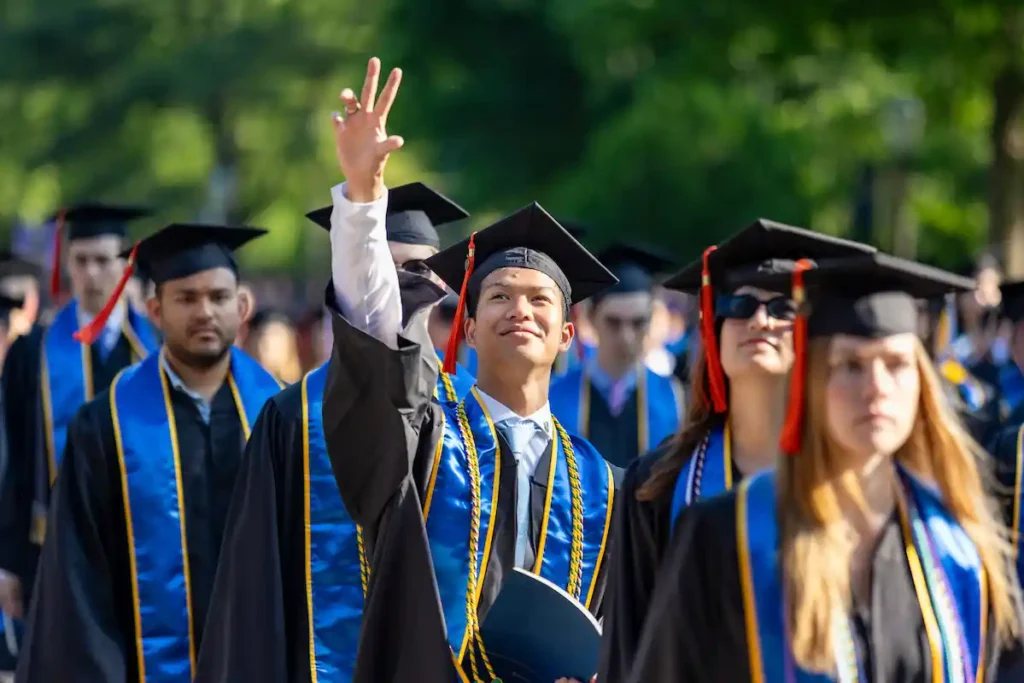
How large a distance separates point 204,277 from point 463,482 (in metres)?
2.17

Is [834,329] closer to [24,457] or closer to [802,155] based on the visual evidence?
[24,457]

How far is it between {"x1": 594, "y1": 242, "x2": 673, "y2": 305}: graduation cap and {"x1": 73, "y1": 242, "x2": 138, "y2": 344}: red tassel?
9.60 ft

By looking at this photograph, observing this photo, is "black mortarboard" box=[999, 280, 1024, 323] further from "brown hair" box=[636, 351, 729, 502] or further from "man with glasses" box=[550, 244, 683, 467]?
"brown hair" box=[636, 351, 729, 502]

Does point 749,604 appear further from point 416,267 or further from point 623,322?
point 623,322

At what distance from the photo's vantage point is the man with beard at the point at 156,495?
18.6 feet

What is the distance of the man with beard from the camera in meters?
5.66

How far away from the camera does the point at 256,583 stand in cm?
508

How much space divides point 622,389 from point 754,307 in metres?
5.12

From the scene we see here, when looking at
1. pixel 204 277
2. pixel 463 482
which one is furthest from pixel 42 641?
pixel 463 482

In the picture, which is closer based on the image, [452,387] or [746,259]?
[746,259]

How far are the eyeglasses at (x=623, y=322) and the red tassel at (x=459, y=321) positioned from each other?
4.19m

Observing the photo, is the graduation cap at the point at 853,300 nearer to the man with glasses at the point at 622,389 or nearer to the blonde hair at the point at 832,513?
the blonde hair at the point at 832,513

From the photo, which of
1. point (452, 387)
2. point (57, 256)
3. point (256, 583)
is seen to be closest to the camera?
point (452, 387)

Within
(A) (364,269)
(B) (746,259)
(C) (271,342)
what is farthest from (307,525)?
(C) (271,342)
